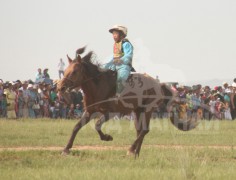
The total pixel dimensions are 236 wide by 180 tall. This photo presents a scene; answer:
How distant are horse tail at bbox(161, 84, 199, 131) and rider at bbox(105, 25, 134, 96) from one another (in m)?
1.61

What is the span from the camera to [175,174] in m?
8.59

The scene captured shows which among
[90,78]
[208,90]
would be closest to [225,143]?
[90,78]

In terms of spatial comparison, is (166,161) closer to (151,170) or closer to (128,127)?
(151,170)

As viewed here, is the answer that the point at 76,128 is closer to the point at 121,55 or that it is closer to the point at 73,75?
the point at 73,75

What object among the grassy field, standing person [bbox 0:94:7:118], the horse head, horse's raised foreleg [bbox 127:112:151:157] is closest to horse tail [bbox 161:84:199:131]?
the grassy field

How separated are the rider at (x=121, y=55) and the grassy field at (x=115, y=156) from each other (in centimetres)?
152

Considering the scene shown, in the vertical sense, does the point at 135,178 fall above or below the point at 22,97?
below

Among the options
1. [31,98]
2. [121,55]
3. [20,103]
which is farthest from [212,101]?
[121,55]

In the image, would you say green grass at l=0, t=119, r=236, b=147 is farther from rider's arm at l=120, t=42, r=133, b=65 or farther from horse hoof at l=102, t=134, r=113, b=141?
rider's arm at l=120, t=42, r=133, b=65

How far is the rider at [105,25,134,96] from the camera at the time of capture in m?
12.8

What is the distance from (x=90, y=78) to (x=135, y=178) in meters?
4.78

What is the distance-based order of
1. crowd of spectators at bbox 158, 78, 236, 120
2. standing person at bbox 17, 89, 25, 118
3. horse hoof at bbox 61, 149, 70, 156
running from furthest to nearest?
crowd of spectators at bbox 158, 78, 236, 120 → standing person at bbox 17, 89, 25, 118 → horse hoof at bbox 61, 149, 70, 156

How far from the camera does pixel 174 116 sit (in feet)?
46.1

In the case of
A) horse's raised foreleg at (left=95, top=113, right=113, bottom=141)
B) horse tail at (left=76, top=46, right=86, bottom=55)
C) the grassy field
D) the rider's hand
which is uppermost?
horse tail at (left=76, top=46, right=86, bottom=55)
